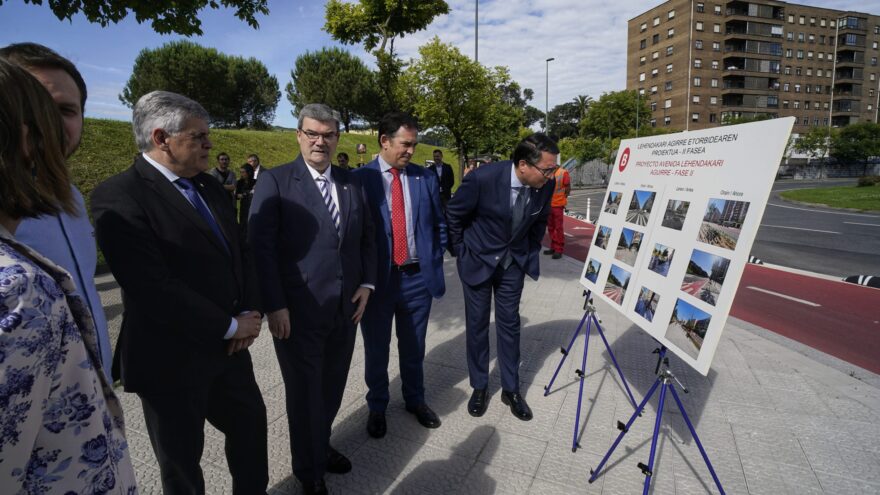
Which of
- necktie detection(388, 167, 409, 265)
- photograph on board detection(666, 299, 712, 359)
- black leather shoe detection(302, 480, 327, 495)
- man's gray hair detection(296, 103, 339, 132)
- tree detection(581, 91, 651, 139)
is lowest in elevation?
black leather shoe detection(302, 480, 327, 495)

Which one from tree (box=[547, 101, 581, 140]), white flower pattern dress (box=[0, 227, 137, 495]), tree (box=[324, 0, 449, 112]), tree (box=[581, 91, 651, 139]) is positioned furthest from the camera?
tree (box=[547, 101, 581, 140])

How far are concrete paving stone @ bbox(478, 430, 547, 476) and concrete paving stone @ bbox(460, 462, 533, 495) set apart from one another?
5 centimetres

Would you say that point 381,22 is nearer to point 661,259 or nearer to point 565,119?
point 661,259

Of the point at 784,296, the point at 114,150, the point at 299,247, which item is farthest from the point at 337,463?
the point at 114,150

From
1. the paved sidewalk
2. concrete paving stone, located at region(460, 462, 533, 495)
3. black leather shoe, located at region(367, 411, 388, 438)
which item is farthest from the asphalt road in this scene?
black leather shoe, located at region(367, 411, 388, 438)

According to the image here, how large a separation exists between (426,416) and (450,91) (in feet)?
41.0

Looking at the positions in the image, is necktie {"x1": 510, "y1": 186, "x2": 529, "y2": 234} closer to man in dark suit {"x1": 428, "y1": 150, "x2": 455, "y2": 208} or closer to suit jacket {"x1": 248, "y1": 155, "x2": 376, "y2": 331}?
suit jacket {"x1": 248, "y1": 155, "x2": 376, "y2": 331}

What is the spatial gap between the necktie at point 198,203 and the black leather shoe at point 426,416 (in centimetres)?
192

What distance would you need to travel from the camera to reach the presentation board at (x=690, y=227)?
2.06 metres

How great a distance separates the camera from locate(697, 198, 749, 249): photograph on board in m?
2.10

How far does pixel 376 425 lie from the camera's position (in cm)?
306

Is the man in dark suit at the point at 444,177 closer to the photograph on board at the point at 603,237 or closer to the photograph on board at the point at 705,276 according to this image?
the photograph on board at the point at 603,237

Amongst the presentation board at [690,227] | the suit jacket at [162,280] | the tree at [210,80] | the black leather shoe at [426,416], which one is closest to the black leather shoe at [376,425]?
the black leather shoe at [426,416]

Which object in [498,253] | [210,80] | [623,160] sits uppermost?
[210,80]
